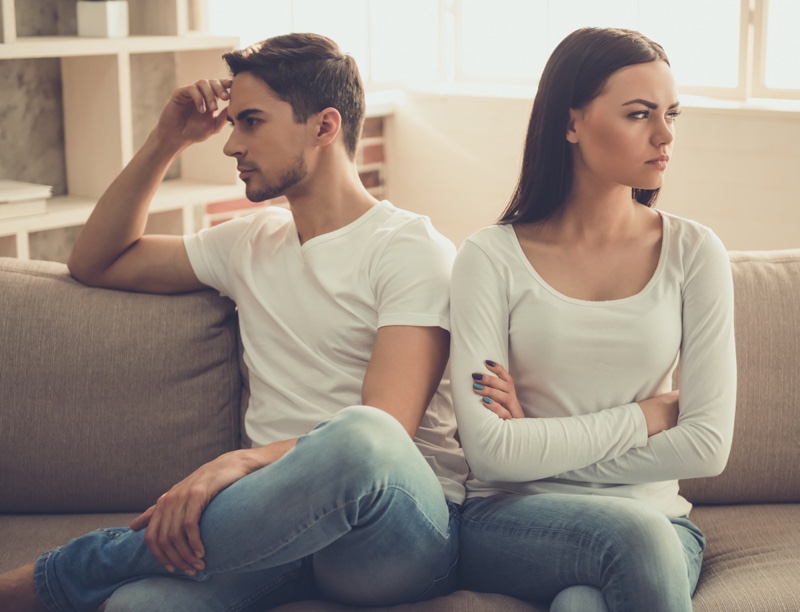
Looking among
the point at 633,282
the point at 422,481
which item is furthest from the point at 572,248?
the point at 422,481

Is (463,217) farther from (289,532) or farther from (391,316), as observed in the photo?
(289,532)

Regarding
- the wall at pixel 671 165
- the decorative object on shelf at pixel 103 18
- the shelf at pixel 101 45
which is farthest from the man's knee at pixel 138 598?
the wall at pixel 671 165

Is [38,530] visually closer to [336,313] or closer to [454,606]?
[336,313]

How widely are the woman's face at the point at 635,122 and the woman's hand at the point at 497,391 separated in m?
0.37

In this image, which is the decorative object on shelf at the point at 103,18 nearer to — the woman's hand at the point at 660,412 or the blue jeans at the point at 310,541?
the blue jeans at the point at 310,541

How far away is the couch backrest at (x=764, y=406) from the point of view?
204cm

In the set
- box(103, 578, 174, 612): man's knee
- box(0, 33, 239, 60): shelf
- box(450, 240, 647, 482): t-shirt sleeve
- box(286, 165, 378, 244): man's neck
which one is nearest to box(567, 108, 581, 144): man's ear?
box(450, 240, 647, 482): t-shirt sleeve

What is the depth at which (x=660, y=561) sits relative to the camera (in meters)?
1.55

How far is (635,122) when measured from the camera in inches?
70.2

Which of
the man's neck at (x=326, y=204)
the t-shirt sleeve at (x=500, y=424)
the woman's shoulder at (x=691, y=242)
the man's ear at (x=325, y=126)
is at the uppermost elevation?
the man's ear at (x=325, y=126)

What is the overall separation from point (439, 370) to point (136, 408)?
59 centimetres

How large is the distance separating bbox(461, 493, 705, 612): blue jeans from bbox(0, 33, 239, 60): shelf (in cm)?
162

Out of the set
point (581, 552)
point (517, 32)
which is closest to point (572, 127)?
point (581, 552)

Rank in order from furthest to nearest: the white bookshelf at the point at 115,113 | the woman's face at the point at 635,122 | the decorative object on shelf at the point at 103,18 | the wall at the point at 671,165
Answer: the wall at the point at 671,165 → the decorative object on shelf at the point at 103,18 → the white bookshelf at the point at 115,113 → the woman's face at the point at 635,122
